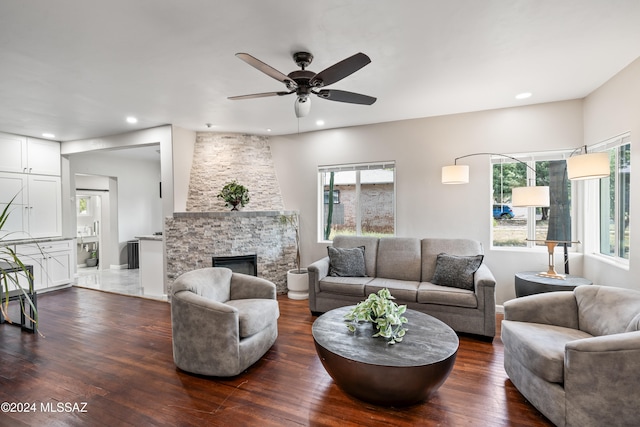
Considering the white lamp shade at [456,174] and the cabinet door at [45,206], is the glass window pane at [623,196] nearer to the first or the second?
the white lamp shade at [456,174]

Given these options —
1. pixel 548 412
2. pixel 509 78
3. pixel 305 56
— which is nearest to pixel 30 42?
pixel 305 56

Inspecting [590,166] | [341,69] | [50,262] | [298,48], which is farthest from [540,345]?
[50,262]

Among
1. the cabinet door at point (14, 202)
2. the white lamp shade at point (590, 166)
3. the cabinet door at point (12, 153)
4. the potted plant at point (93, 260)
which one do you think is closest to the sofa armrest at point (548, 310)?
the white lamp shade at point (590, 166)

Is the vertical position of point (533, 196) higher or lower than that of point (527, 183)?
lower

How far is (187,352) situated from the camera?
2541 millimetres

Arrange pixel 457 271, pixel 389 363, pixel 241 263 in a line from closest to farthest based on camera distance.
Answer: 1. pixel 389 363
2. pixel 457 271
3. pixel 241 263

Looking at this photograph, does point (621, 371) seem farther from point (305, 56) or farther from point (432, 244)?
point (305, 56)

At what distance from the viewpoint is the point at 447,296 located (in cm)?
327

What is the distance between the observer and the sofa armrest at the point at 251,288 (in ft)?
10.4

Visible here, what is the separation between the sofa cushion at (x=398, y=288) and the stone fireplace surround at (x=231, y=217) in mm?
1868

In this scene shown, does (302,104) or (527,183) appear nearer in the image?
(302,104)

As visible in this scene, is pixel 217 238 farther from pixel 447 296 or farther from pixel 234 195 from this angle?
pixel 447 296

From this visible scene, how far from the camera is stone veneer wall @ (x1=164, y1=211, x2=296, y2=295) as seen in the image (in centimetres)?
468

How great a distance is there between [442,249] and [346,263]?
4.23 feet
